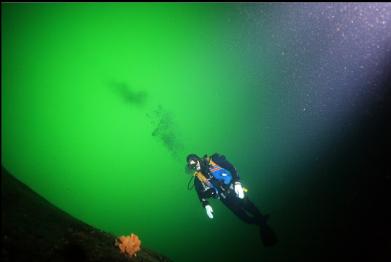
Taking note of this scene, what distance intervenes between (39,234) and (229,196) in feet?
17.4

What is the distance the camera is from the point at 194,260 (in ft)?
63.1

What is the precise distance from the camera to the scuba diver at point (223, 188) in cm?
782

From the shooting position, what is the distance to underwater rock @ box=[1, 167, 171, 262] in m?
4.07

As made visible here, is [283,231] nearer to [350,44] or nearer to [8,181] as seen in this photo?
[350,44]

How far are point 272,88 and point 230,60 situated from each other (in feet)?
30.1

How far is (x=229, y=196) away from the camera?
821 cm

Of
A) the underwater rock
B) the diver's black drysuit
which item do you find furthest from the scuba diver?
the underwater rock

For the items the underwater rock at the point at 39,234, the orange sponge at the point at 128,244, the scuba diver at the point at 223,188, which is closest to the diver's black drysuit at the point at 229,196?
the scuba diver at the point at 223,188

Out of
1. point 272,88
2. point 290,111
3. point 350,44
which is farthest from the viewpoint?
point 272,88

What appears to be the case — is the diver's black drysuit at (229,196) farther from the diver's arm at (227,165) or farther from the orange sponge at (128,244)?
the orange sponge at (128,244)

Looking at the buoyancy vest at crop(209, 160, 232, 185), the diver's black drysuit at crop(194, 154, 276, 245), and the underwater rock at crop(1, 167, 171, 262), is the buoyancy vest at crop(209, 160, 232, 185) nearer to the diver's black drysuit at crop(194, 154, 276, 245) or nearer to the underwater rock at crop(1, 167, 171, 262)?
the diver's black drysuit at crop(194, 154, 276, 245)

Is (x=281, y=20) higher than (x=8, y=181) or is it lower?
higher

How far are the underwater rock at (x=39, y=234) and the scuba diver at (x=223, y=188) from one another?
3.34 metres

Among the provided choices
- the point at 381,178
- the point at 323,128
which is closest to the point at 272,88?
the point at 323,128
